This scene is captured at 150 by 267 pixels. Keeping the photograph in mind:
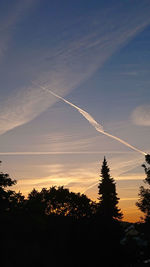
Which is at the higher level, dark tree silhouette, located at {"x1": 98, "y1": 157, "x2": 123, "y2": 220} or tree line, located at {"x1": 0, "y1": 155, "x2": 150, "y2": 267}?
dark tree silhouette, located at {"x1": 98, "y1": 157, "x2": 123, "y2": 220}

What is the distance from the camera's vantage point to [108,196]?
64375mm

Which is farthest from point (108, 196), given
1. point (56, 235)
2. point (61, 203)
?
point (56, 235)

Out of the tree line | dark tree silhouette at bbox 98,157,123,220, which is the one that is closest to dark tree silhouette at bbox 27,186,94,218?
the tree line

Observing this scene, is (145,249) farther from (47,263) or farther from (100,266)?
(47,263)

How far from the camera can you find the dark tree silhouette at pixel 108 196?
6216 centimetres

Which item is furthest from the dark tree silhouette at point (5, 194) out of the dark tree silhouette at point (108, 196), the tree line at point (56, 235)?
the dark tree silhouette at point (108, 196)

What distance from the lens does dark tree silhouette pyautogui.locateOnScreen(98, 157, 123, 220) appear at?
2447 inches

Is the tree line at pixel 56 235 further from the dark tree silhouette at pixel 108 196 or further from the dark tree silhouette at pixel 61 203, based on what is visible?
the dark tree silhouette at pixel 108 196

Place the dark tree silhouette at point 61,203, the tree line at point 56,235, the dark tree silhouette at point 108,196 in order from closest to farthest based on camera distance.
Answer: the tree line at point 56,235, the dark tree silhouette at point 61,203, the dark tree silhouette at point 108,196

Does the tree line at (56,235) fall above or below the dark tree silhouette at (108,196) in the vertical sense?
below

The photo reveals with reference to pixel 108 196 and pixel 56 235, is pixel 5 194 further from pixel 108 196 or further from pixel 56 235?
pixel 108 196

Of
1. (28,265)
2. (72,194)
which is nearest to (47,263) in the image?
(28,265)

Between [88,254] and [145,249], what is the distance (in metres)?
28.8

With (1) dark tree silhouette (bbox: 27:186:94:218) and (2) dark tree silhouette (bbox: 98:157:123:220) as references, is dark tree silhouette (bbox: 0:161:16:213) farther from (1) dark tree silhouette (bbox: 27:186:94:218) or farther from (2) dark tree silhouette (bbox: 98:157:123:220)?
(2) dark tree silhouette (bbox: 98:157:123:220)
